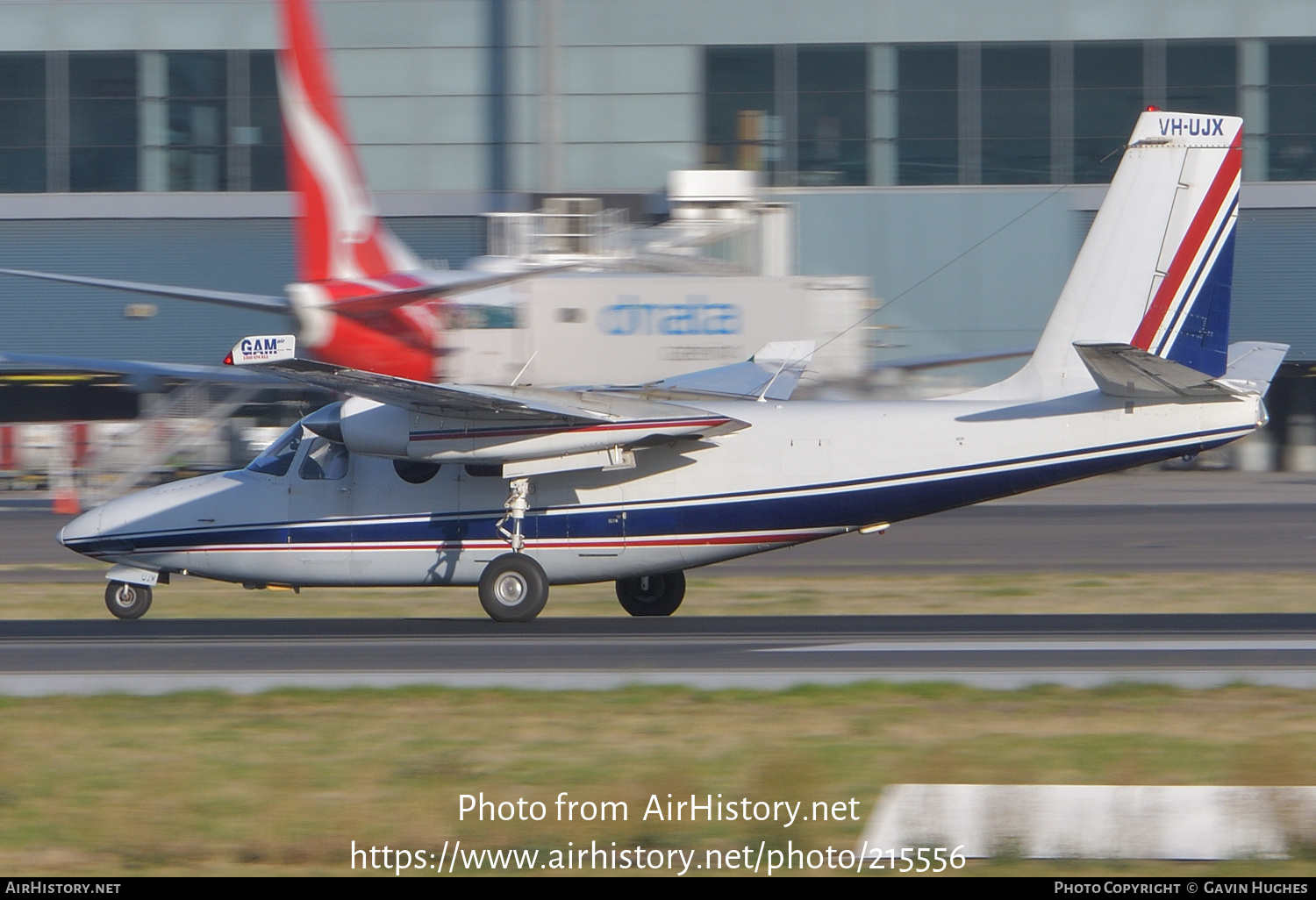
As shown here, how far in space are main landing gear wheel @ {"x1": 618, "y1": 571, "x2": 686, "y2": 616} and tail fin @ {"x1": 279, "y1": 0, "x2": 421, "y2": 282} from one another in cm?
933

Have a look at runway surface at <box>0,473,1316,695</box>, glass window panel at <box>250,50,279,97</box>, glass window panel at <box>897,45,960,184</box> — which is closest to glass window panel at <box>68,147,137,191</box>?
glass window panel at <box>250,50,279,97</box>

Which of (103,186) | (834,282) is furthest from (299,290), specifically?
(103,186)

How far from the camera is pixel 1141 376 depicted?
13.0 meters

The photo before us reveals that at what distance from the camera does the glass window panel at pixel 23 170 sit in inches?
1467

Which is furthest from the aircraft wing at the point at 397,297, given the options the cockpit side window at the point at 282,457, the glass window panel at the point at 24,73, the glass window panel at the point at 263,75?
the glass window panel at the point at 24,73

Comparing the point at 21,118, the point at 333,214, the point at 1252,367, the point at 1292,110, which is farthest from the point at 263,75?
the point at 1252,367

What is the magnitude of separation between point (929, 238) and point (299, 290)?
20.0 m

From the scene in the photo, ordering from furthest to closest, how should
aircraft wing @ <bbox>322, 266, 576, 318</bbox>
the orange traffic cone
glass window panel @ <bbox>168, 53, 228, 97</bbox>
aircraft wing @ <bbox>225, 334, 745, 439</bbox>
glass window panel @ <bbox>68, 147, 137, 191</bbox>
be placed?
glass window panel @ <bbox>68, 147, 137, 191</bbox> → glass window panel @ <bbox>168, 53, 228, 97</bbox> → the orange traffic cone → aircraft wing @ <bbox>322, 266, 576, 318</bbox> → aircraft wing @ <bbox>225, 334, 745, 439</bbox>

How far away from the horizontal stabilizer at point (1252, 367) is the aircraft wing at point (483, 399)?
4.71 m

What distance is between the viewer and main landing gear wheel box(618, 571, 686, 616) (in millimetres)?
14641

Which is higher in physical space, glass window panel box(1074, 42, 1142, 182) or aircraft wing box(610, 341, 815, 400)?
glass window panel box(1074, 42, 1142, 182)

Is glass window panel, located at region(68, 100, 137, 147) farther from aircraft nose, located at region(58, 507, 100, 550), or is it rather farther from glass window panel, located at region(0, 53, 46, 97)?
aircraft nose, located at region(58, 507, 100, 550)

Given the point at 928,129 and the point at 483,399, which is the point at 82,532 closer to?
the point at 483,399

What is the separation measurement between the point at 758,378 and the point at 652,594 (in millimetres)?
2838
